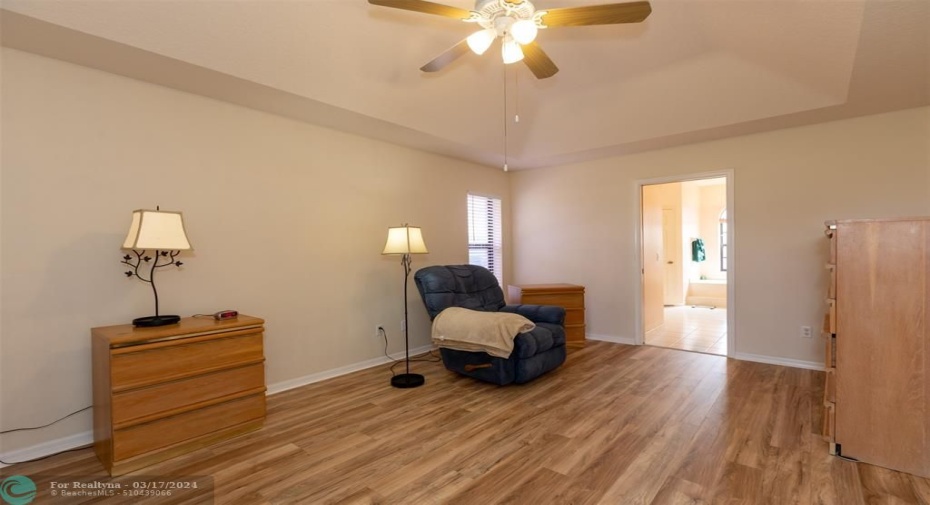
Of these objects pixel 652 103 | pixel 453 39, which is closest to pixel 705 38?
pixel 652 103

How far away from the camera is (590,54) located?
11.4 feet

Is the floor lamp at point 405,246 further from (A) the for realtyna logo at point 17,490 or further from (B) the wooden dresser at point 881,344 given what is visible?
(B) the wooden dresser at point 881,344

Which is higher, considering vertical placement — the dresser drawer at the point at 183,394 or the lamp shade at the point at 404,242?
the lamp shade at the point at 404,242

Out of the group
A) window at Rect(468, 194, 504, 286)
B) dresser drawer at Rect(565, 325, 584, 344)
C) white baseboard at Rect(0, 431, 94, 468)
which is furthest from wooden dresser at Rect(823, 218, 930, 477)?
white baseboard at Rect(0, 431, 94, 468)

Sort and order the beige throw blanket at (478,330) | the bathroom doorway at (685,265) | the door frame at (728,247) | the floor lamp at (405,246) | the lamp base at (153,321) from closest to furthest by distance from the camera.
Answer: the lamp base at (153,321)
the beige throw blanket at (478,330)
the floor lamp at (405,246)
the door frame at (728,247)
the bathroom doorway at (685,265)

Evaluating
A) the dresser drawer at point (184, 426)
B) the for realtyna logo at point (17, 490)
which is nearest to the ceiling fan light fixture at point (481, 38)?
the dresser drawer at point (184, 426)

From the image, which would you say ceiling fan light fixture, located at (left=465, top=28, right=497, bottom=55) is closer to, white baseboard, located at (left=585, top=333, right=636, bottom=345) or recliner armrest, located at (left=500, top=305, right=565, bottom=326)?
recliner armrest, located at (left=500, top=305, right=565, bottom=326)

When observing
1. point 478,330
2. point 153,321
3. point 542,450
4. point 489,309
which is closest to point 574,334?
Result: point 489,309

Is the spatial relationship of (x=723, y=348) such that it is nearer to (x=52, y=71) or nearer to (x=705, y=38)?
(x=705, y=38)

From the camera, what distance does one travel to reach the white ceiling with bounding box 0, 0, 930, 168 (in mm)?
2373

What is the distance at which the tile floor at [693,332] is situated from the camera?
15.9 ft

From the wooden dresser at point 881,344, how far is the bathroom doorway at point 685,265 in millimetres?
2144

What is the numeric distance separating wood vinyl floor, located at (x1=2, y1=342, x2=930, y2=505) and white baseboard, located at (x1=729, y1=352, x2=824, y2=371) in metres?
0.37

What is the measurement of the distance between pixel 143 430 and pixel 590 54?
4.16 m
